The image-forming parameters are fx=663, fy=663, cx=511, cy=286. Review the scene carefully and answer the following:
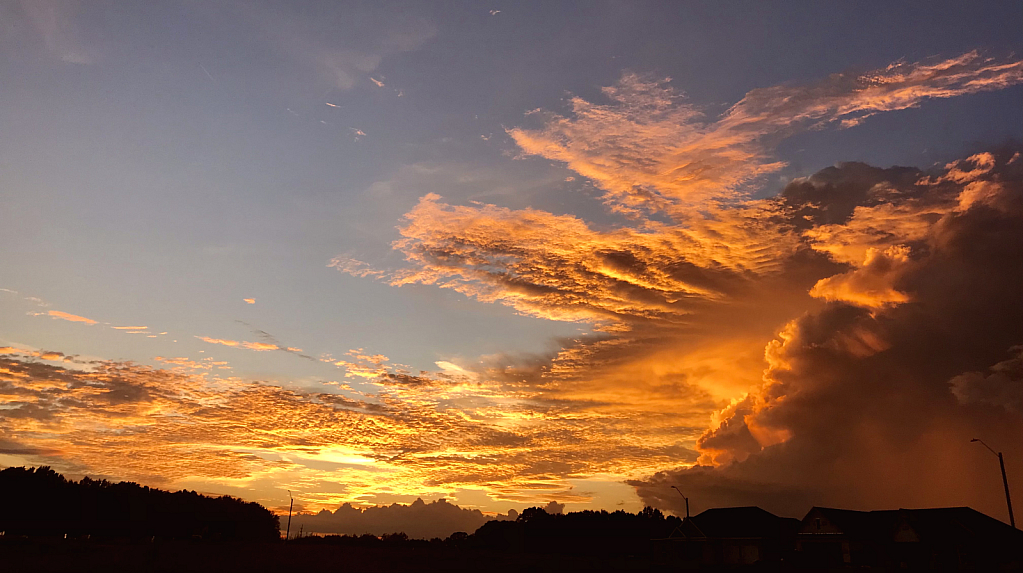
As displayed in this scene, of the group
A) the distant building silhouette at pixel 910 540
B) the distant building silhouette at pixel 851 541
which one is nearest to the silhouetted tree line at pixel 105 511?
the distant building silhouette at pixel 851 541

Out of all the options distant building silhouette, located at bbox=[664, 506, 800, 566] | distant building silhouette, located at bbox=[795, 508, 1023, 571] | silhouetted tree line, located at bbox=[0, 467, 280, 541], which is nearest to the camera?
distant building silhouette, located at bbox=[795, 508, 1023, 571]

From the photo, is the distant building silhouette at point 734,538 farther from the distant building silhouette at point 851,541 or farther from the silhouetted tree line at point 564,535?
the silhouetted tree line at point 564,535

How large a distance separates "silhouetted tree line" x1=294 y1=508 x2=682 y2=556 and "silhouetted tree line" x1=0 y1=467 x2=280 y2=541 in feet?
81.1

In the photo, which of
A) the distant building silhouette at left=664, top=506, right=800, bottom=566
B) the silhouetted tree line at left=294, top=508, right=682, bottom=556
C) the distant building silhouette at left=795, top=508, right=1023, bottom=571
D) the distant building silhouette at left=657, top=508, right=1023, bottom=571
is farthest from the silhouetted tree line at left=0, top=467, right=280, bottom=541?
the distant building silhouette at left=795, top=508, right=1023, bottom=571

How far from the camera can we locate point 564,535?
519 ft

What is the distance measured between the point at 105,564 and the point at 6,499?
8925 centimetres

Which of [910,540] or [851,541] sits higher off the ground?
[910,540]

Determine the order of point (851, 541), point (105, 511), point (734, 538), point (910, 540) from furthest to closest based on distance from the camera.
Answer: point (105, 511) < point (734, 538) < point (851, 541) < point (910, 540)

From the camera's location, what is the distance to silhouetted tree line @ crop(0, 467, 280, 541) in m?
126

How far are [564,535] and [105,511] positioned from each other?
100697 mm

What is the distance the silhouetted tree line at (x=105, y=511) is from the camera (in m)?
126

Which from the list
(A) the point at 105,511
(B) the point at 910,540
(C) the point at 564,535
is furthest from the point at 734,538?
(A) the point at 105,511

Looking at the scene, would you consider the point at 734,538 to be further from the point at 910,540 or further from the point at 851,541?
the point at 910,540

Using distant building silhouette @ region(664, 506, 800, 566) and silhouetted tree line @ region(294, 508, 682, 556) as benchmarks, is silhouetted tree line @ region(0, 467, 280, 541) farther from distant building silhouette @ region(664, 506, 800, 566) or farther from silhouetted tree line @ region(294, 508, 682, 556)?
distant building silhouette @ region(664, 506, 800, 566)
